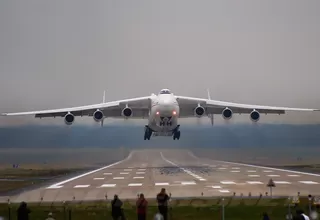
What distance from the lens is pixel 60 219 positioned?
53.1 feet

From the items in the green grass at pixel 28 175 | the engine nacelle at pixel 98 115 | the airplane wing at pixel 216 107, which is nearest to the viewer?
the green grass at pixel 28 175

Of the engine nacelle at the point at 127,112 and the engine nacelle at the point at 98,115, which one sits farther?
the engine nacelle at the point at 127,112

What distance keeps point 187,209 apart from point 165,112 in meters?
19.3

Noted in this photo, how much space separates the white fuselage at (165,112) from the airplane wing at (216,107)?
3.86 m

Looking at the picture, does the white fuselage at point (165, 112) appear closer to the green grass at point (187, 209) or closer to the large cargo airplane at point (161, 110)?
the large cargo airplane at point (161, 110)

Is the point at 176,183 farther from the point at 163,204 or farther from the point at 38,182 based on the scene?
the point at 163,204

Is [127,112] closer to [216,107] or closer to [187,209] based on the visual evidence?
[216,107]

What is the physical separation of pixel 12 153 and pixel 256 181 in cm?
3199

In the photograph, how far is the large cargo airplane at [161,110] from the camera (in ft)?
122

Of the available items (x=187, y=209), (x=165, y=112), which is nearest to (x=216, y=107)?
(x=165, y=112)

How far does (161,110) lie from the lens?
3662 cm

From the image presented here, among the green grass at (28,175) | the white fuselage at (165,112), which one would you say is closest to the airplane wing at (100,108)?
the white fuselage at (165,112)

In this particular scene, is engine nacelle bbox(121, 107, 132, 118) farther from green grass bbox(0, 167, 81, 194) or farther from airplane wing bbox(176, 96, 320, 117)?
green grass bbox(0, 167, 81, 194)

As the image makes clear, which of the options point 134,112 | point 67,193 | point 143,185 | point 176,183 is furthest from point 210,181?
point 134,112
